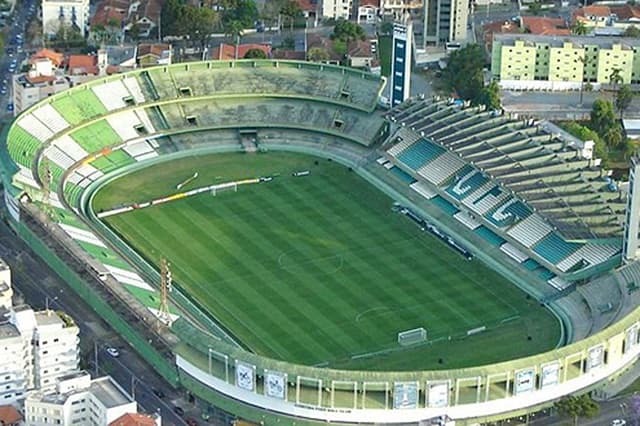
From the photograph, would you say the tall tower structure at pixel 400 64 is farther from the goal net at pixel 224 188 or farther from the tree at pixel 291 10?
the tree at pixel 291 10

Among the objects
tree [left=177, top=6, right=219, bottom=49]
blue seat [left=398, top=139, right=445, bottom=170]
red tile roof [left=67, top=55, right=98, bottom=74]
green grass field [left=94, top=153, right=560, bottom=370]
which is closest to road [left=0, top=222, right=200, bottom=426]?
green grass field [left=94, top=153, right=560, bottom=370]

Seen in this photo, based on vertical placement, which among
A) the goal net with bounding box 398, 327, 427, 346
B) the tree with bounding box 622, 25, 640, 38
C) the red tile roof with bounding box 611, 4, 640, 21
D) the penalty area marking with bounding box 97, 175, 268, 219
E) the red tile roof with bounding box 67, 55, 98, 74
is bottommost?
the goal net with bounding box 398, 327, 427, 346

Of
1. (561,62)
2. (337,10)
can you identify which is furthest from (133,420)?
(337,10)

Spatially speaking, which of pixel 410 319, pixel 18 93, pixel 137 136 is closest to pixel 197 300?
pixel 410 319

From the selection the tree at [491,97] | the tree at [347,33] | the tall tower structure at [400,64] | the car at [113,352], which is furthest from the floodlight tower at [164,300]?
the tree at [347,33]

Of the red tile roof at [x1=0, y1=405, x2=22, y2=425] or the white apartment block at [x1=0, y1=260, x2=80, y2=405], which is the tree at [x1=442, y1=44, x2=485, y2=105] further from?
the red tile roof at [x1=0, y1=405, x2=22, y2=425]

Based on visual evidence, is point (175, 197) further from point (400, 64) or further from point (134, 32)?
point (134, 32)

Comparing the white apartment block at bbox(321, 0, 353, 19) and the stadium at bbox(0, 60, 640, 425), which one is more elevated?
the white apartment block at bbox(321, 0, 353, 19)
